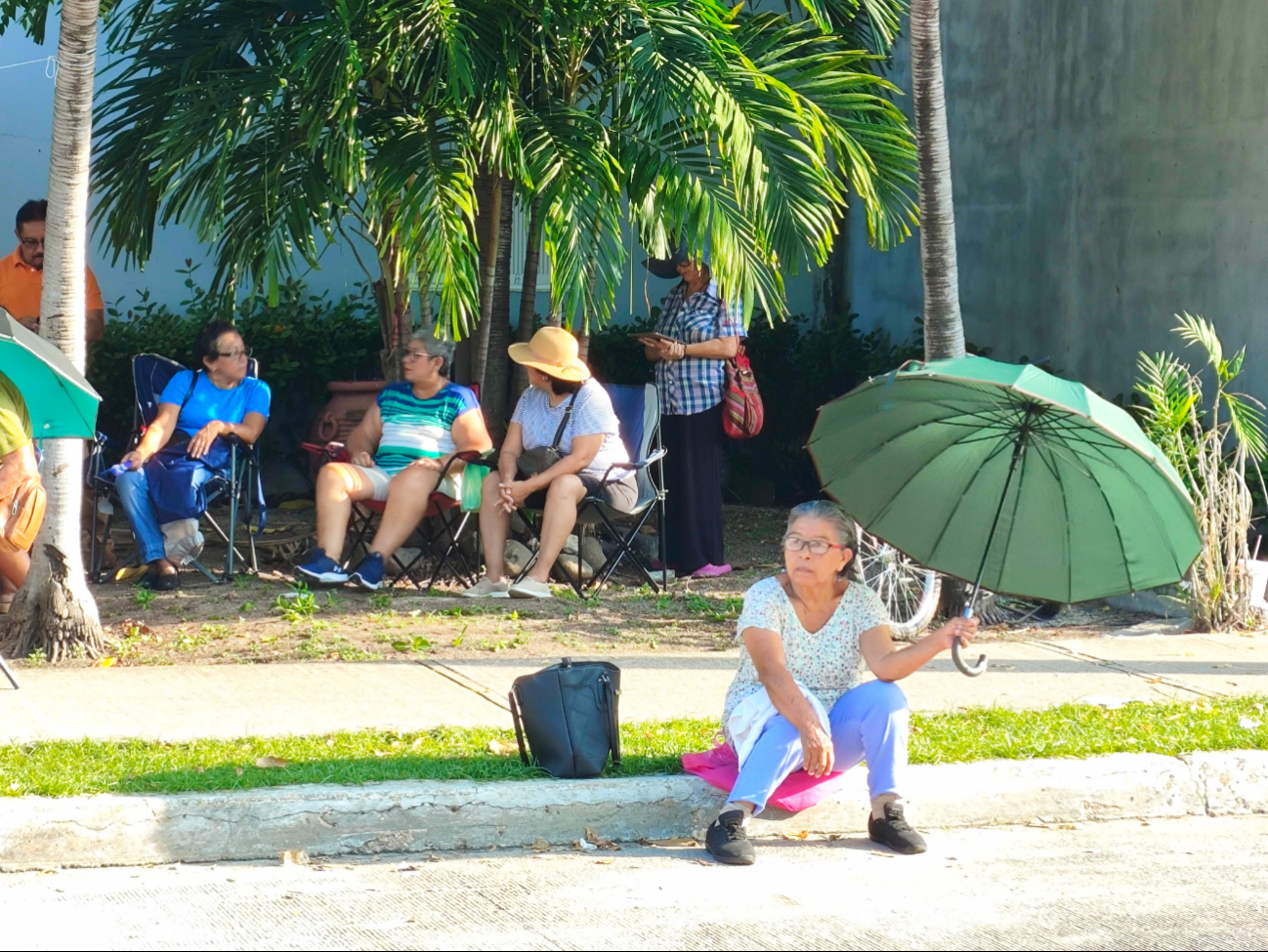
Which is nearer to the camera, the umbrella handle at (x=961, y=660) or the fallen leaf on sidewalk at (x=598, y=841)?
the umbrella handle at (x=961, y=660)

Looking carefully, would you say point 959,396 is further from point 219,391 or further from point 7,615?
point 219,391

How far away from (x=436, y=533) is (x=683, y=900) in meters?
4.94

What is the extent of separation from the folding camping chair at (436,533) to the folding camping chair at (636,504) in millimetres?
327

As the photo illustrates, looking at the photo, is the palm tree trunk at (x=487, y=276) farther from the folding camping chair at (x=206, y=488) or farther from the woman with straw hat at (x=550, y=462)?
the folding camping chair at (x=206, y=488)

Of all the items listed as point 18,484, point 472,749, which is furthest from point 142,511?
point 472,749

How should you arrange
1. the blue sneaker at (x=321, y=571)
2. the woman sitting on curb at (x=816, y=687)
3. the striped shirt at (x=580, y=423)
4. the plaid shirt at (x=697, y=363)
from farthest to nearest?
the plaid shirt at (x=697, y=363), the striped shirt at (x=580, y=423), the blue sneaker at (x=321, y=571), the woman sitting on curb at (x=816, y=687)

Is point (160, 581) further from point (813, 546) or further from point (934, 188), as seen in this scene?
point (813, 546)

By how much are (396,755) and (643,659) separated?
2038 mm

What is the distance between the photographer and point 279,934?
4082 mm

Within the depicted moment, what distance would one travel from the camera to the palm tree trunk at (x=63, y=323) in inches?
268

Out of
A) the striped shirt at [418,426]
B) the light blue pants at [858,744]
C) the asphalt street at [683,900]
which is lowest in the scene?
the asphalt street at [683,900]

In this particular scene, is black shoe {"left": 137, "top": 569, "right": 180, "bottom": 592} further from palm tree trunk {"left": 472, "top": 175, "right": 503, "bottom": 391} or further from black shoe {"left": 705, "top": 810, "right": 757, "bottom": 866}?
black shoe {"left": 705, "top": 810, "right": 757, "bottom": 866}

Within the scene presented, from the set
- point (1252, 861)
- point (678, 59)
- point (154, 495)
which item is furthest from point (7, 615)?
point (1252, 861)

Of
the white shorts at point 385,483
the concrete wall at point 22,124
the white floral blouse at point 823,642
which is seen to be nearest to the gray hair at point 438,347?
the white shorts at point 385,483
